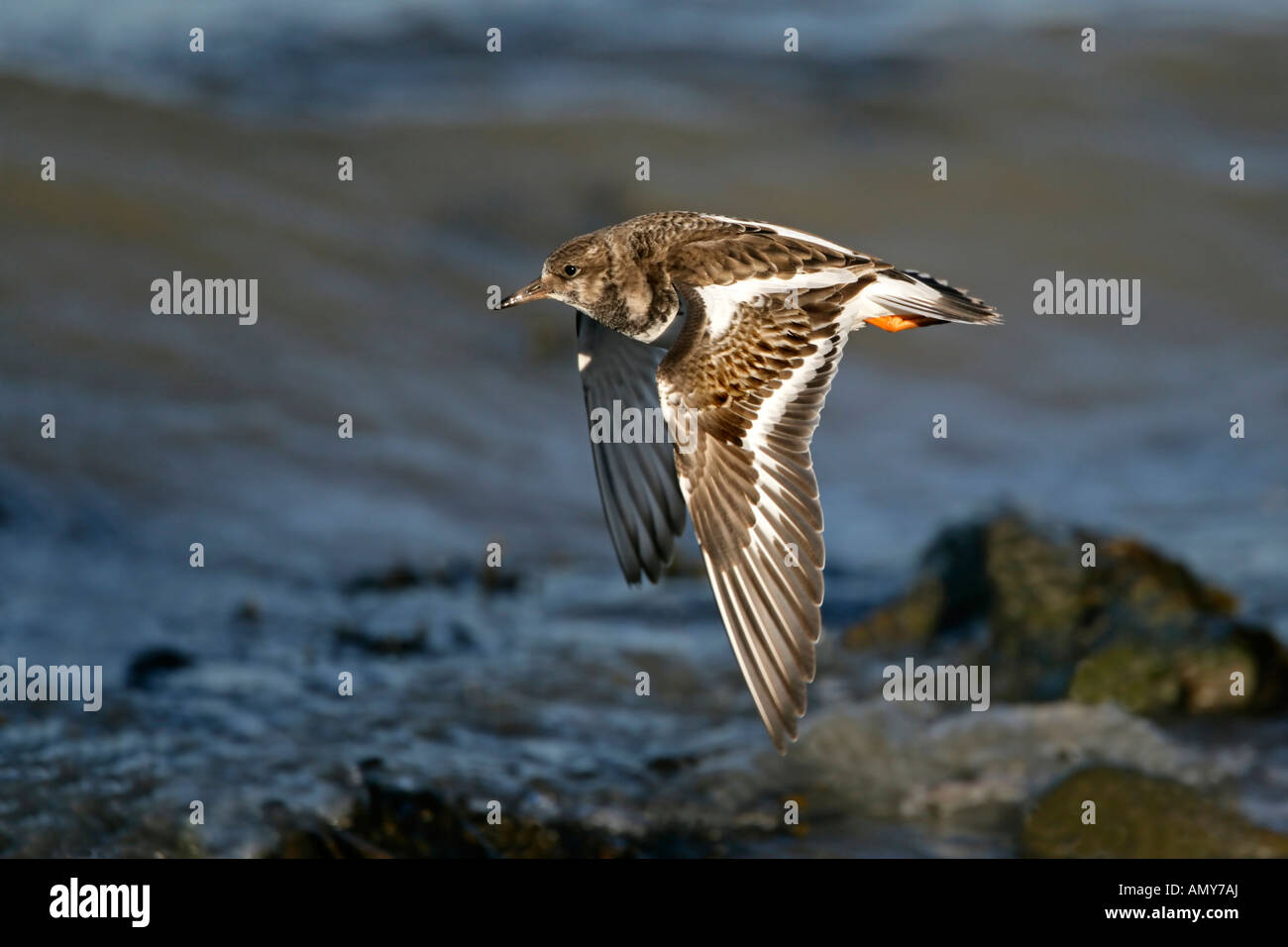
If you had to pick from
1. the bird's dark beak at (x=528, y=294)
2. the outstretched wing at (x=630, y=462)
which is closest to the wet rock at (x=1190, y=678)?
Answer: the outstretched wing at (x=630, y=462)

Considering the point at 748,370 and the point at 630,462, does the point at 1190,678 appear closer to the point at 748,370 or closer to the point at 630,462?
the point at 630,462

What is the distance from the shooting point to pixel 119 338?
11.0 metres

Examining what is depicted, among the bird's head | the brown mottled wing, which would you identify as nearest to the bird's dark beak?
the bird's head

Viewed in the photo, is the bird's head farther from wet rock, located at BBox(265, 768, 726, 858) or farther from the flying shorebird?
wet rock, located at BBox(265, 768, 726, 858)

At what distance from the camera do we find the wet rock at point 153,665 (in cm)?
739

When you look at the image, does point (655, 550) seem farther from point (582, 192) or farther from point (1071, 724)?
point (582, 192)

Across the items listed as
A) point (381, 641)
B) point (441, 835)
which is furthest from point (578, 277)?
point (381, 641)

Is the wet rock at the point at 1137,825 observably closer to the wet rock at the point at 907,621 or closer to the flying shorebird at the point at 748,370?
the wet rock at the point at 907,621

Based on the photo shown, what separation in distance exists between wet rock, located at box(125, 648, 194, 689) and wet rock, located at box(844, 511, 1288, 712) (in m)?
3.45

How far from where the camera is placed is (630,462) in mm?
6535

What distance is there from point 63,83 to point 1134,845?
37.7ft

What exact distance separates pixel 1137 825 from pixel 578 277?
319 centimetres

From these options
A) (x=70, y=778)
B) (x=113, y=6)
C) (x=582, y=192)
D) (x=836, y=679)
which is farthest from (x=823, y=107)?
(x=70, y=778)

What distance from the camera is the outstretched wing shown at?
21.2 feet
